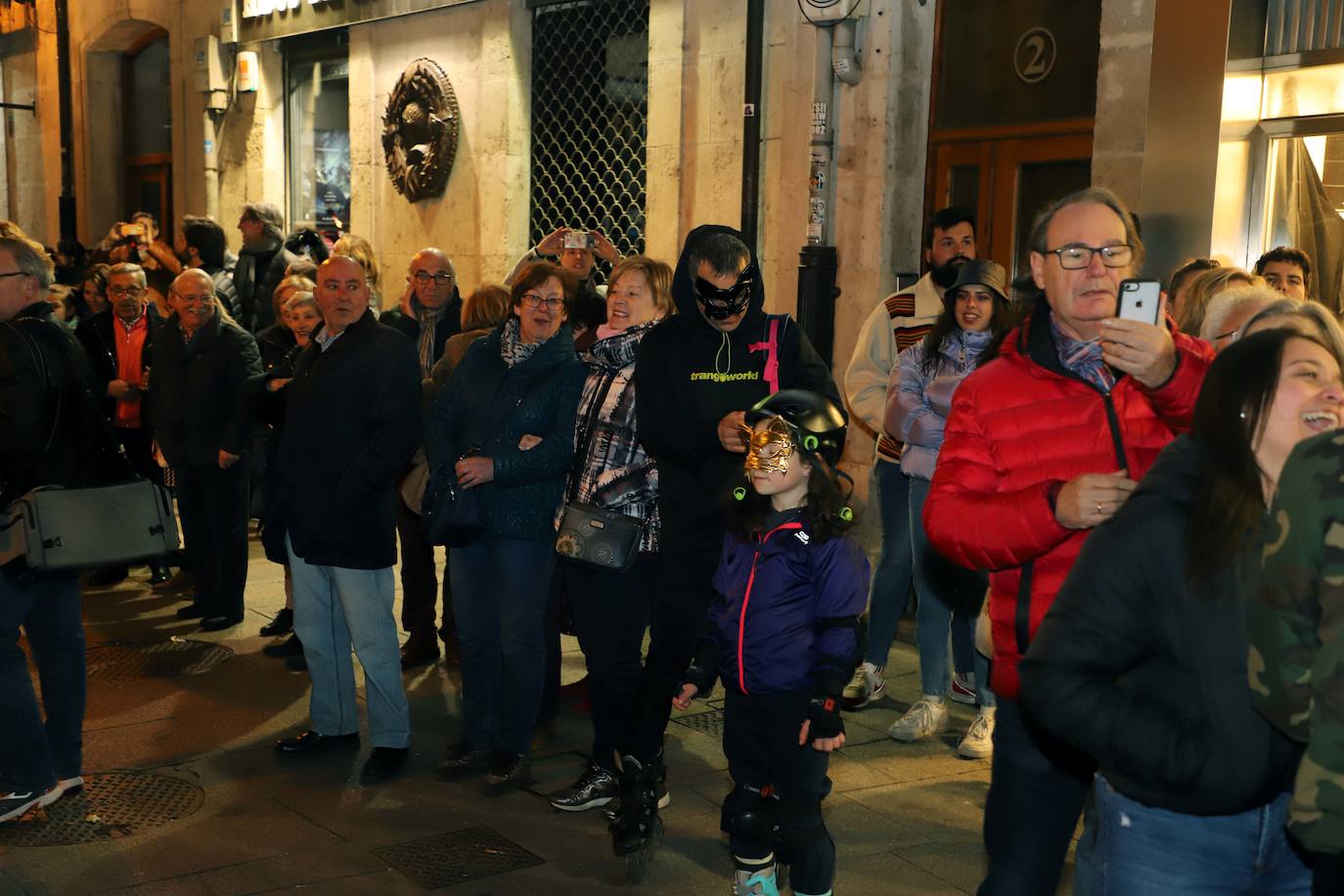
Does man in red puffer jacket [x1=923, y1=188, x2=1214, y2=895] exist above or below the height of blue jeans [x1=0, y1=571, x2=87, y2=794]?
above

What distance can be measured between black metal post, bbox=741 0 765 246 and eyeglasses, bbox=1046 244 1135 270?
6.26 metres

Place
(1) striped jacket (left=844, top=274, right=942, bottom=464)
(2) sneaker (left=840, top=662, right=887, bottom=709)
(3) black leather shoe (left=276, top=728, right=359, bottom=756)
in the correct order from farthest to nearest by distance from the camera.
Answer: (1) striped jacket (left=844, top=274, right=942, bottom=464) < (2) sneaker (left=840, top=662, right=887, bottom=709) < (3) black leather shoe (left=276, top=728, right=359, bottom=756)

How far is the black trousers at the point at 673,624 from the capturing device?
4.86m

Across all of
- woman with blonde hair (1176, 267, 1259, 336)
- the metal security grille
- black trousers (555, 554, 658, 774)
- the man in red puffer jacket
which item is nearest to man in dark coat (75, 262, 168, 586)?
→ the metal security grille

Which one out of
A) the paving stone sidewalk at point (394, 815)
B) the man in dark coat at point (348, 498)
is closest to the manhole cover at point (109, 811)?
the paving stone sidewalk at point (394, 815)

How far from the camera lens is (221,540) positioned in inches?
313

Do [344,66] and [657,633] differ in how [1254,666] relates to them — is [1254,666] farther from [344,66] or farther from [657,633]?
[344,66]

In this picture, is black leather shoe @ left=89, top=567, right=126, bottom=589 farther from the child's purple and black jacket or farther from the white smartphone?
the white smartphone

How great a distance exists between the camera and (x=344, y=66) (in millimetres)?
14508

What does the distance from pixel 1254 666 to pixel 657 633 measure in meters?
2.68

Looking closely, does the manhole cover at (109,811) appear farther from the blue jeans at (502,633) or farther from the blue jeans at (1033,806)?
the blue jeans at (1033,806)

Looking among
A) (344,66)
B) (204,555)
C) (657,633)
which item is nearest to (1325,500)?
(657,633)

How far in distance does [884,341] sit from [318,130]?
9857 millimetres

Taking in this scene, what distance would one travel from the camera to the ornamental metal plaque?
12672 millimetres
